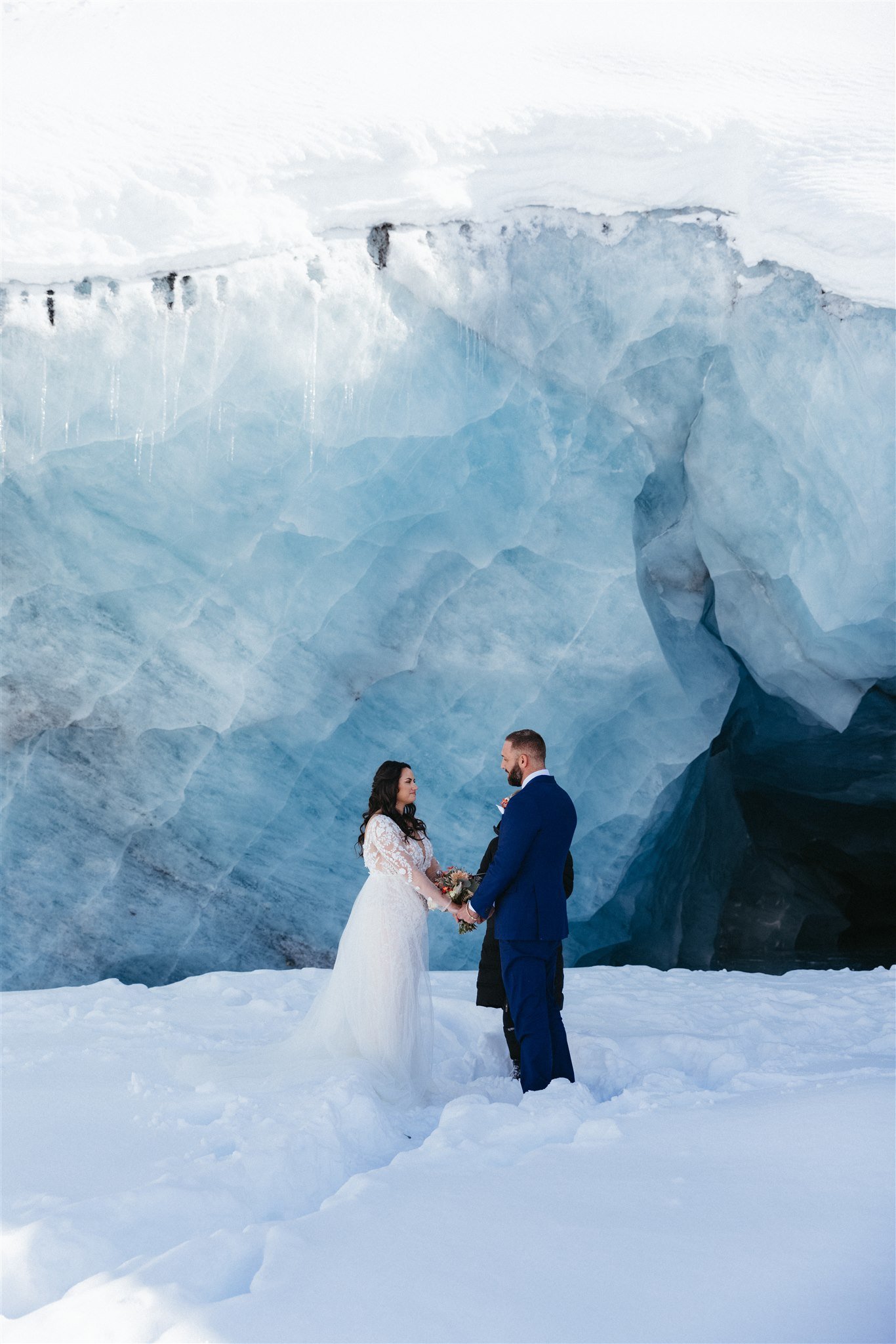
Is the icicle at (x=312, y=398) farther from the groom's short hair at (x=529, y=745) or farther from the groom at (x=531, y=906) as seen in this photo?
the groom at (x=531, y=906)

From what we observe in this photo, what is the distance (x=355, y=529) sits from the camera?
16.7 ft

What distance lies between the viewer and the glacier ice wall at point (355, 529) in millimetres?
4750

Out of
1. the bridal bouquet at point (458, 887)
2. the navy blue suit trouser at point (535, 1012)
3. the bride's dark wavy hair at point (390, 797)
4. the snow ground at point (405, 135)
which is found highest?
the snow ground at point (405, 135)

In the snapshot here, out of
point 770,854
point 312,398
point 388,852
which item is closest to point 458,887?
point 388,852

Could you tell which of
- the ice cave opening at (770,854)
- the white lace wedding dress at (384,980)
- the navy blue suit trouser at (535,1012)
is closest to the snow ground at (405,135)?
the white lace wedding dress at (384,980)

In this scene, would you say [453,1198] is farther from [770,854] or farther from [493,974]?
[770,854]

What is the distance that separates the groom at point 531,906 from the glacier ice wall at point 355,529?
86.0 inches

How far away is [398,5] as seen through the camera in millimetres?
5316

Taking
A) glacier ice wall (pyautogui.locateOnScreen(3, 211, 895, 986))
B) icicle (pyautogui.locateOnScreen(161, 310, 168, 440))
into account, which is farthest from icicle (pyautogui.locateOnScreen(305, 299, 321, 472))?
icicle (pyautogui.locateOnScreen(161, 310, 168, 440))

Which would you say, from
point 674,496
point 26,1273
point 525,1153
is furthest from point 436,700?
point 26,1273

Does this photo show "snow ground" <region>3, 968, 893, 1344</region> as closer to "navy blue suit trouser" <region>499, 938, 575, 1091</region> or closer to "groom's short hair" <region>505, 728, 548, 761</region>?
"navy blue suit trouser" <region>499, 938, 575, 1091</region>

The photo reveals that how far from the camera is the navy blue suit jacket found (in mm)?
3291

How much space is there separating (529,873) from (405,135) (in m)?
3.13

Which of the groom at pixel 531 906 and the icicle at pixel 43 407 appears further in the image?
the icicle at pixel 43 407
